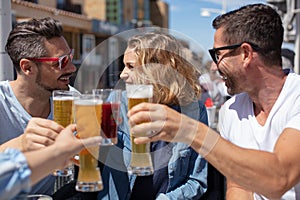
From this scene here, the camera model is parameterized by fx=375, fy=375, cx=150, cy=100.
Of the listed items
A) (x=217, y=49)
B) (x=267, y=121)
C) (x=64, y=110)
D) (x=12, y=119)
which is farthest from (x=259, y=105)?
(x=12, y=119)

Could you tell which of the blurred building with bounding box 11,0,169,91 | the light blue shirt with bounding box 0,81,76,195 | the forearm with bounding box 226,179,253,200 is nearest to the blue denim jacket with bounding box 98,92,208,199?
the forearm with bounding box 226,179,253,200

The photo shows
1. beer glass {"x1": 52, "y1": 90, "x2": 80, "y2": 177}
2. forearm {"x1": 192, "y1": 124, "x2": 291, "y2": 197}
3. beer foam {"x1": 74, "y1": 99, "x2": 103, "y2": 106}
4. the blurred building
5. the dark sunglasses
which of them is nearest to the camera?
beer foam {"x1": 74, "y1": 99, "x2": 103, "y2": 106}

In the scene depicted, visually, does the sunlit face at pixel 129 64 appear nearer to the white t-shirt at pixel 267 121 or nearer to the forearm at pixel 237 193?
the white t-shirt at pixel 267 121

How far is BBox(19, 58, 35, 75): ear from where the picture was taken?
2.37 metres

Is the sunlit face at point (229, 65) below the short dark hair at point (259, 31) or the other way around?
below

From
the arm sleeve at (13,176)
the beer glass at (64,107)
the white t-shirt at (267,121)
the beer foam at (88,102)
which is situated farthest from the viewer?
the white t-shirt at (267,121)

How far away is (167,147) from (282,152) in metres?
0.62

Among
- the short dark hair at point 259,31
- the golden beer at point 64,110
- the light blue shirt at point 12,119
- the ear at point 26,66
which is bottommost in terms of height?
the light blue shirt at point 12,119

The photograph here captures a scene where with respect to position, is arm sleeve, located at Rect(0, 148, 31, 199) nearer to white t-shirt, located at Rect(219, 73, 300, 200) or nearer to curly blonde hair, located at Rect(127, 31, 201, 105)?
curly blonde hair, located at Rect(127, 31, 201, 105)

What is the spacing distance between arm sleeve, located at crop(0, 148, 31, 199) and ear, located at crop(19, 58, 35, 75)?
126cm

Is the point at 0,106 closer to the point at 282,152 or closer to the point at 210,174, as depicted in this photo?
the point at 210,174

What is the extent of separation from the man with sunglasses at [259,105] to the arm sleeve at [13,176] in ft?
2.41

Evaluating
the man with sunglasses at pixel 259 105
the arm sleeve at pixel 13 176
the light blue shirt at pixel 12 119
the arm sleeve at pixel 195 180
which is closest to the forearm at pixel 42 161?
the arm sleeve at pixel 13 176

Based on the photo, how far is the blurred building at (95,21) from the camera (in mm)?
2996
